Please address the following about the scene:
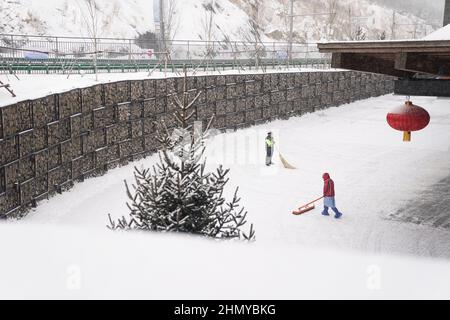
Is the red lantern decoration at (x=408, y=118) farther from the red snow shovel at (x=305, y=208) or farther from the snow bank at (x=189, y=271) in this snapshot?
the snow bank at (x=189, y=271)

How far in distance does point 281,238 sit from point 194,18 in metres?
48.7

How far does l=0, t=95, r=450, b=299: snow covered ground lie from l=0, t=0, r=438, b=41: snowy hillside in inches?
631

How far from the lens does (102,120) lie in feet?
59.9

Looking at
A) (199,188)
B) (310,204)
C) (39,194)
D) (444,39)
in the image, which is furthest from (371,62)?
(39,194)

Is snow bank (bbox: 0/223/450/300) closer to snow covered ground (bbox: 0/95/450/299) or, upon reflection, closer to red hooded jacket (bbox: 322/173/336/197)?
snow covered ground (bbox: 0/95/450/299)

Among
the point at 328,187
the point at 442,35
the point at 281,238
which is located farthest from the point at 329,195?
the point at 442,35

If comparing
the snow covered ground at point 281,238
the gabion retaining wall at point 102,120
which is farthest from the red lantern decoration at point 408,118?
the gabion retaining wall at point 102,120

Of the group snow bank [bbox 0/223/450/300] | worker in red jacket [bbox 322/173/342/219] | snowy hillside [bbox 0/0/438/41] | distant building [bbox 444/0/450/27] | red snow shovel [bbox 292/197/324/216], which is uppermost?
snowy hillside [bbox 0/0/438/41]

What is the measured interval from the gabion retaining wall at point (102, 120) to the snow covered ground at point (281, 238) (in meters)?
0.75

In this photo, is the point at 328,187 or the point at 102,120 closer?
the point at 328,187

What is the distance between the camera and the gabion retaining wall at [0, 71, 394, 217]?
13.5 m

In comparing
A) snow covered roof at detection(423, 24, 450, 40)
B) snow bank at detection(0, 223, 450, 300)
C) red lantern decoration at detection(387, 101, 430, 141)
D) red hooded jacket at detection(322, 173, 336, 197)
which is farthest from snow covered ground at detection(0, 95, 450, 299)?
snow covered roof at detection(423, 24, 450, 40)

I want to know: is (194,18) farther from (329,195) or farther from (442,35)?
(442,35)

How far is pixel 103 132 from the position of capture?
1839 cm
